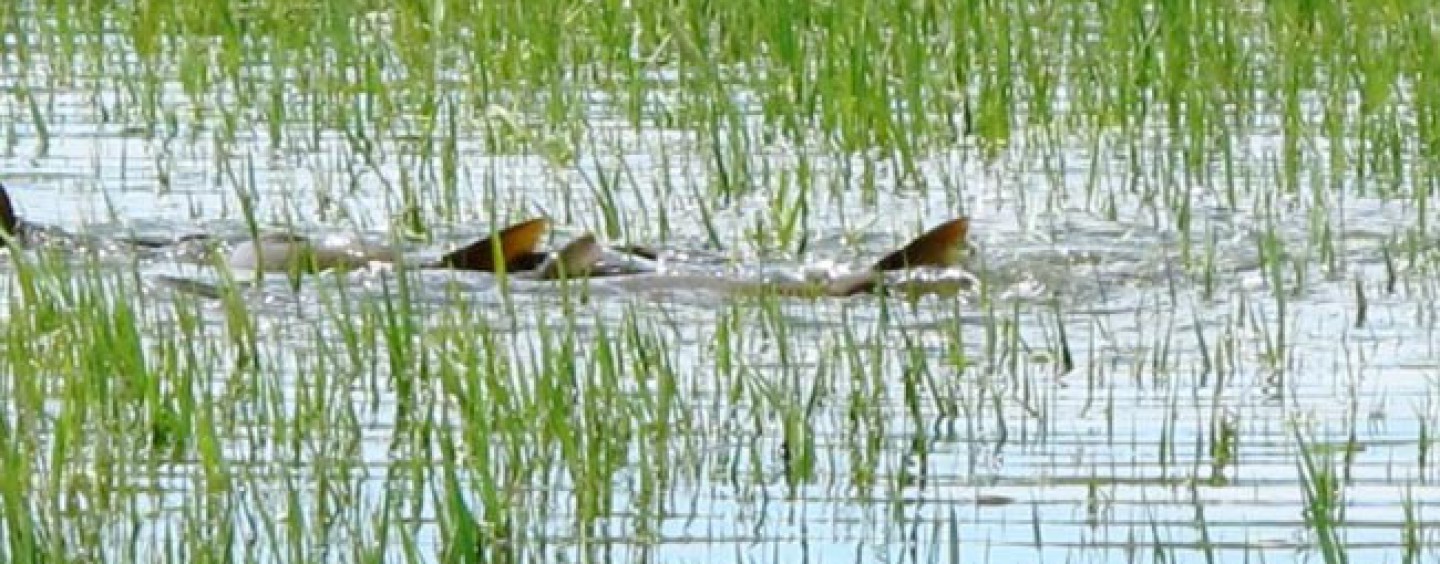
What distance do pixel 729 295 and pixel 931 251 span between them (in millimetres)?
435

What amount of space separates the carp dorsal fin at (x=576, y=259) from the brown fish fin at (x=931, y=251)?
488 mm

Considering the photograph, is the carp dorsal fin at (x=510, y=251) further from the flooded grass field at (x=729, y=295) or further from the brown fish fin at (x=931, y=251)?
the brown fish fin at (x=931, y=251)

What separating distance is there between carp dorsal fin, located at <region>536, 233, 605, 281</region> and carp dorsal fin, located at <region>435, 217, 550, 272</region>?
5 cm

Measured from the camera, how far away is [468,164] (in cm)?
797

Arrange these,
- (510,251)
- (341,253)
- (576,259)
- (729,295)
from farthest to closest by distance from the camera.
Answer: (341,253) → (510,251) → (576,259) → (729,295)

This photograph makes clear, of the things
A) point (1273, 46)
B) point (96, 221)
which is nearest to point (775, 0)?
point (1273, 46)

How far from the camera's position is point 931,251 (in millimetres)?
6480

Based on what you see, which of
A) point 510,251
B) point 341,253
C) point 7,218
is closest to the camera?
point 510,251

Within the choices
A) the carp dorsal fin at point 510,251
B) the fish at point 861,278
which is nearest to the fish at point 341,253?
the carp dorsal fin at point 510,251

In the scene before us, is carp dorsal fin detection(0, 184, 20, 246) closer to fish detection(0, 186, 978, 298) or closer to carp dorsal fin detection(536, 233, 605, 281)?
fish detection(0, 186, 978, 298)

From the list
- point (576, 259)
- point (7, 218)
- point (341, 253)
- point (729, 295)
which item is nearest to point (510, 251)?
point (576, 259)

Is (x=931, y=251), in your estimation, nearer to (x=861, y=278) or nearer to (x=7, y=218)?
(x=861, y=278)

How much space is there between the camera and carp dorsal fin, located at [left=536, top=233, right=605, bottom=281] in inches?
251

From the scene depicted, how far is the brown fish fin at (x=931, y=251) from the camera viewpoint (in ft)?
21.2
